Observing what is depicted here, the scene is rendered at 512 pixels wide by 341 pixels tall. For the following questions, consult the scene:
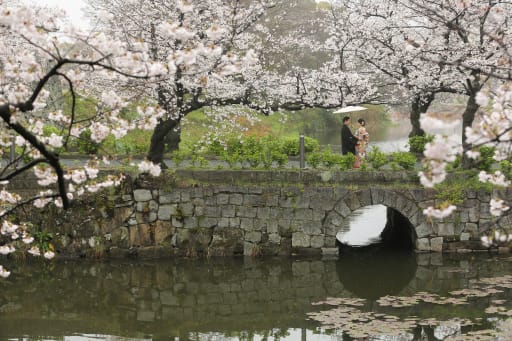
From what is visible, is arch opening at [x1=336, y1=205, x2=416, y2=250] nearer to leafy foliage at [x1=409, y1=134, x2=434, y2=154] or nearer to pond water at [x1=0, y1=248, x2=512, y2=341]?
pond water at [x1=0, y1=248, x2=512, y2=341]

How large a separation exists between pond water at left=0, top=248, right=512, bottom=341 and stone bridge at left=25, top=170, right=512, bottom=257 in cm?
44

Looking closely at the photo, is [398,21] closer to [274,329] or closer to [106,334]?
[274,329]

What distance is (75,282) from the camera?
14234 millimetres

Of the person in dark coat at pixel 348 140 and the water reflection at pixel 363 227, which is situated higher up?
the person in dark coat at pixel 348 140

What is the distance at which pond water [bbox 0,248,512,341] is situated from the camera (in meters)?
11.1

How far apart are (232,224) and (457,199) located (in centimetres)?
539

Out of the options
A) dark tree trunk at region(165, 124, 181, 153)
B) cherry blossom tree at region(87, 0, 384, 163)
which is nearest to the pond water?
cherry blossom tree at region(87, 0, 384, 163)

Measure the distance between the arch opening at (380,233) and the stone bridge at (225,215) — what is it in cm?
166

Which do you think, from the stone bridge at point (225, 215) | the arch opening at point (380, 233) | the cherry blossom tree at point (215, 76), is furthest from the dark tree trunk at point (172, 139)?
the arch opening at point (380, 233)

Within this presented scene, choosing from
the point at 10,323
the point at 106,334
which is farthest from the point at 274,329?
the point at 10,323

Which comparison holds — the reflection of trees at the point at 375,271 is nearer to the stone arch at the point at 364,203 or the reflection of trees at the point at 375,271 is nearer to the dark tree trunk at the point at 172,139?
the stone arch at the point at 364,203

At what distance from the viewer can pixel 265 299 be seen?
13289 millimetres

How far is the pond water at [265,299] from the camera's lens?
11133mm

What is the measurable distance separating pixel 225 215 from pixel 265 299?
329 cm
